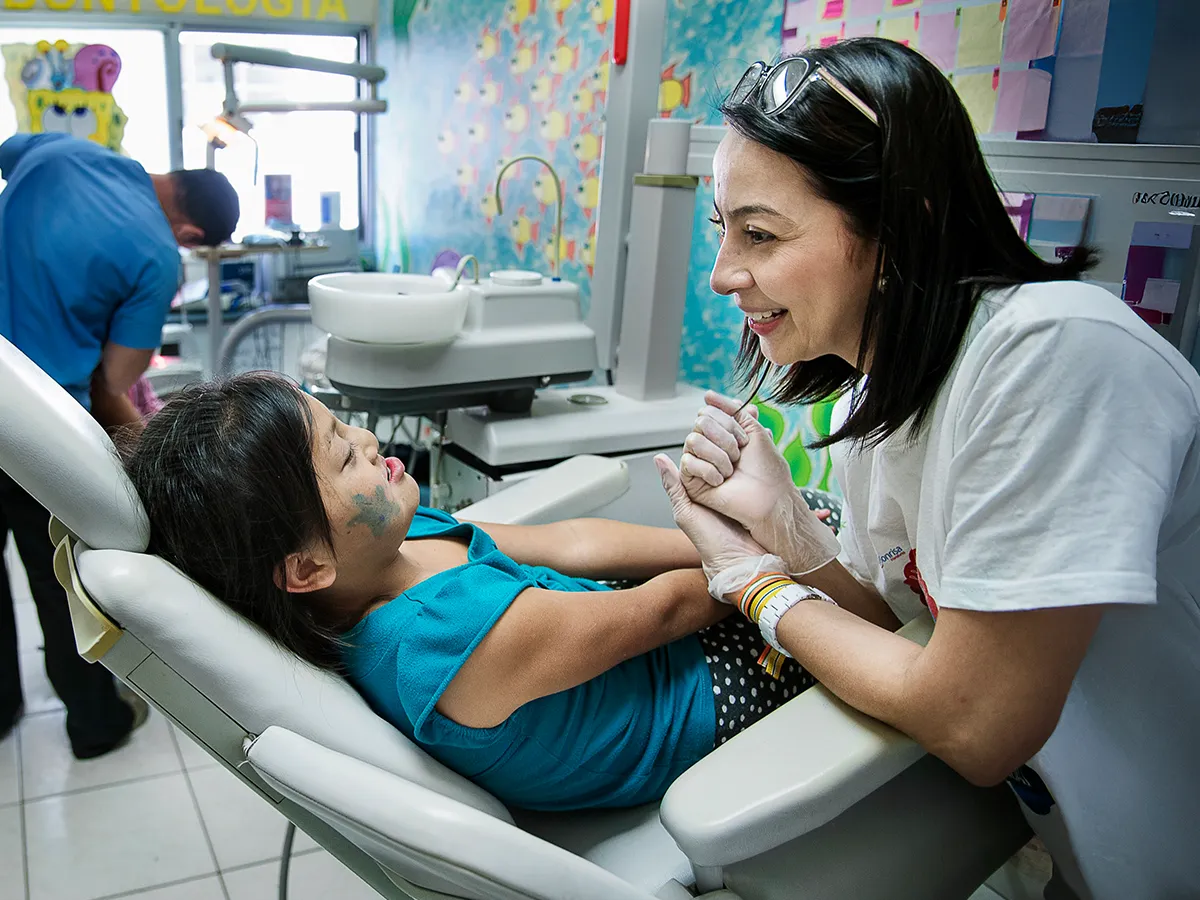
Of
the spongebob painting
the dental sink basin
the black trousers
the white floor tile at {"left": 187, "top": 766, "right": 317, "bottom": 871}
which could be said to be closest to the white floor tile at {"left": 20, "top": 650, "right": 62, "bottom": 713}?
the black trousers

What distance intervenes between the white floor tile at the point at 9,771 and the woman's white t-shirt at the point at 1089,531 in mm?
2024

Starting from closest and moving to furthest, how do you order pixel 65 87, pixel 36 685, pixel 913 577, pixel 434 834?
pixel 434 834 < pixel 913 577 < pixel 36 685 < pixel 65 87

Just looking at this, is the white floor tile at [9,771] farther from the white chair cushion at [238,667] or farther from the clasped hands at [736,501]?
the clasped hands at [736,501]

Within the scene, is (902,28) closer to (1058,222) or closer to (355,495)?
(1058,222)

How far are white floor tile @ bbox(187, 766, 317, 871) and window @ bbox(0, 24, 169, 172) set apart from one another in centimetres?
413

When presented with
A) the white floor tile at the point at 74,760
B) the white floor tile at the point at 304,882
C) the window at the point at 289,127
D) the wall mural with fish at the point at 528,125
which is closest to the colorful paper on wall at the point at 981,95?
the wall mural with fish at the point at 528,125

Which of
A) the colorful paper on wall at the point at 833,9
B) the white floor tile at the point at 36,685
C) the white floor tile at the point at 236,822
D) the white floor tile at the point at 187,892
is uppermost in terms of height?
the colorful paper on wall at the point at 833,9

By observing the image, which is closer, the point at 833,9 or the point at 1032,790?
the point at 1032,790

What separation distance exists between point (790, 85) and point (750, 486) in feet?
1.83

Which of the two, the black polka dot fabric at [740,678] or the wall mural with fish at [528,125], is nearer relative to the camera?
the black polka dot fabric at [740,678]

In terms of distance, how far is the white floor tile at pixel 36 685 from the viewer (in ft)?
8.06

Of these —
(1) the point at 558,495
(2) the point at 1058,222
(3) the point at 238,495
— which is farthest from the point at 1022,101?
(3) the point at 238,495

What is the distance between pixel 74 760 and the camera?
225cm

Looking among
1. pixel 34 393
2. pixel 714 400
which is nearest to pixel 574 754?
pixel 714 400
